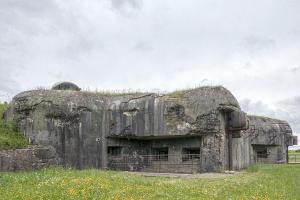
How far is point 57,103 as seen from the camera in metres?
23.9

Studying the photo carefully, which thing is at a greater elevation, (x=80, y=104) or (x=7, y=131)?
(x=80, y=104)

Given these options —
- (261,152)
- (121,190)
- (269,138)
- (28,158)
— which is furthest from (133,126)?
(261,152)

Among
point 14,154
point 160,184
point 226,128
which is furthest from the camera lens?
point 226,128

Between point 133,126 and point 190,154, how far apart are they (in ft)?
11.7

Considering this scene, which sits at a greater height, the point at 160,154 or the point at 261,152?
the point at 160,154

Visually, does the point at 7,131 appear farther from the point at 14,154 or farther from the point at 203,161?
the point at 203,161

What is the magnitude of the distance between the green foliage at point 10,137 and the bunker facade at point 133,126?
15.2 inches

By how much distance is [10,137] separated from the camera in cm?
2286

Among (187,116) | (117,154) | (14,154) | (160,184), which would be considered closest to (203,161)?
(187,116)

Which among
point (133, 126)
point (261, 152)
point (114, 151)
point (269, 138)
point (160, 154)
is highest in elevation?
point (133, 126)

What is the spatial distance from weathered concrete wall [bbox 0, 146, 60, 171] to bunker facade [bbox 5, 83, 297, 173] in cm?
86

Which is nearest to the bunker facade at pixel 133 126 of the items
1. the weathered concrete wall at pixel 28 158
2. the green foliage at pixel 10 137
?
the green foliage at pixel 10 137

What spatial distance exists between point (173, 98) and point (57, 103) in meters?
6.40

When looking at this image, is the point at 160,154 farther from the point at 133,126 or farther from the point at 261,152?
the point at 261,152
